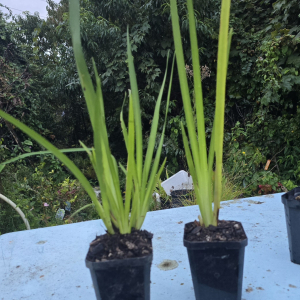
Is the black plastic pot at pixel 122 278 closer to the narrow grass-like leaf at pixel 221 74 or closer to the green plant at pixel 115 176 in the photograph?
the green plant at pixel 115 176

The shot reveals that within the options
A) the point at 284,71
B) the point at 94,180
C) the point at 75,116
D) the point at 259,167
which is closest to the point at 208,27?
the point at 284,71

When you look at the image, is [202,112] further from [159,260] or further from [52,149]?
[159,260]

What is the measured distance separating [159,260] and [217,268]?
0.35 m

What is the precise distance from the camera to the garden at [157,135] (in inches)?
19.8

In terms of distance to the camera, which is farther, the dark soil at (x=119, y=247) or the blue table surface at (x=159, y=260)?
the blue table surface at (x=159, y=260)

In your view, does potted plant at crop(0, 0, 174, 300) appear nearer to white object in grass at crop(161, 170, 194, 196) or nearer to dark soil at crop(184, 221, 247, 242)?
dark soil at crop(184, 221, 247, 242)

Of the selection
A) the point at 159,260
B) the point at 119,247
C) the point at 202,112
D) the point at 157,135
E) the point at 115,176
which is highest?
the point at 157,135

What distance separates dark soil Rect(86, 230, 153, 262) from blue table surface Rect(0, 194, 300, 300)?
240mm

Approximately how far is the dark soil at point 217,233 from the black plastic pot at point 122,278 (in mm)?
121

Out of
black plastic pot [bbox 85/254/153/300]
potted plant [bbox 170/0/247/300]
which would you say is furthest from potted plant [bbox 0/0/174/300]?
potted plant [bbox 170/0/247/300]

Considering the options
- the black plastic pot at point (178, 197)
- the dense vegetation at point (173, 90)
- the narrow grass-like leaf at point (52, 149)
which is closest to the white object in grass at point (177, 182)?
the black plastic pot at point (178, 197)

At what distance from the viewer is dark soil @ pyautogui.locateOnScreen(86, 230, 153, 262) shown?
0.50 m

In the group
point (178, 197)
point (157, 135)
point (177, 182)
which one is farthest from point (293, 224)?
point (157, 135)

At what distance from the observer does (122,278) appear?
491mm
